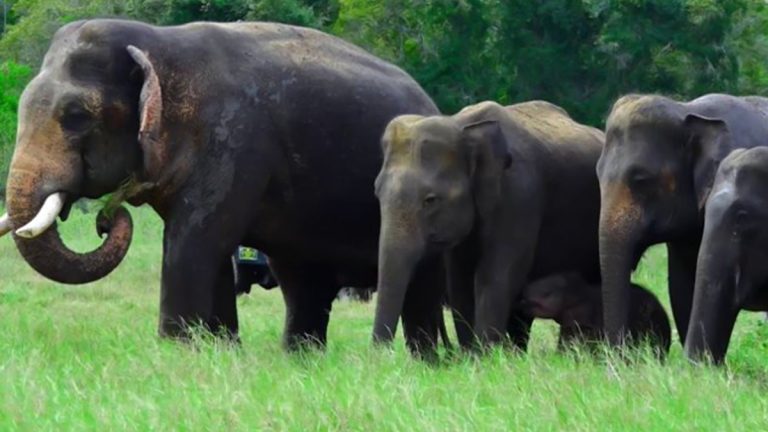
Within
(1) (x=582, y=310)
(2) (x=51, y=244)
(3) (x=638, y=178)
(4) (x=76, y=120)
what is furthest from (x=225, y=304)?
(3) (x=638, y=178)

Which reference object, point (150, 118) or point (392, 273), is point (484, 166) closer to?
point (392, 273)

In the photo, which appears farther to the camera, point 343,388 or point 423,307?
point 423,307

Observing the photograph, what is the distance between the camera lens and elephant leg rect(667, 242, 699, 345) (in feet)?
36.7

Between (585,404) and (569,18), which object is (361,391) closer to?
(585,404)

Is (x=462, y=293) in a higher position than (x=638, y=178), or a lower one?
lower

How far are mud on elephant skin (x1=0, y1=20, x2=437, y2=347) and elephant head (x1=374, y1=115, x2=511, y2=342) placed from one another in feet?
2.60

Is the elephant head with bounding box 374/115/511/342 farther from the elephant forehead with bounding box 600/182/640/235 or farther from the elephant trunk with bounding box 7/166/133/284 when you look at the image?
the elephant trunk with bounding box 7/166/133/284

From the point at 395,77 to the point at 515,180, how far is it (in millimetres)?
1340

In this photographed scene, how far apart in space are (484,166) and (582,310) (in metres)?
1.17

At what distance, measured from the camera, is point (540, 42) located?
27594mm

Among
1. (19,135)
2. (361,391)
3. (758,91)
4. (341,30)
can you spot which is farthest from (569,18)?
(361,391)

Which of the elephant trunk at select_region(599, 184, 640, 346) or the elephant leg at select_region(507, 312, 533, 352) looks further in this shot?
the elephant leg at select_region(507, 312, 533, 352)

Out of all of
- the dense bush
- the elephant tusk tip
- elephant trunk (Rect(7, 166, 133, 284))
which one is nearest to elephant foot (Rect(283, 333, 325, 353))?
elephant trunk (Rect(7, 166, 133, 284))

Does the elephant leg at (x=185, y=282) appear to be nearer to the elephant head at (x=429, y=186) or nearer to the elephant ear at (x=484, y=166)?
the elephant head at (x=429, y=186)
